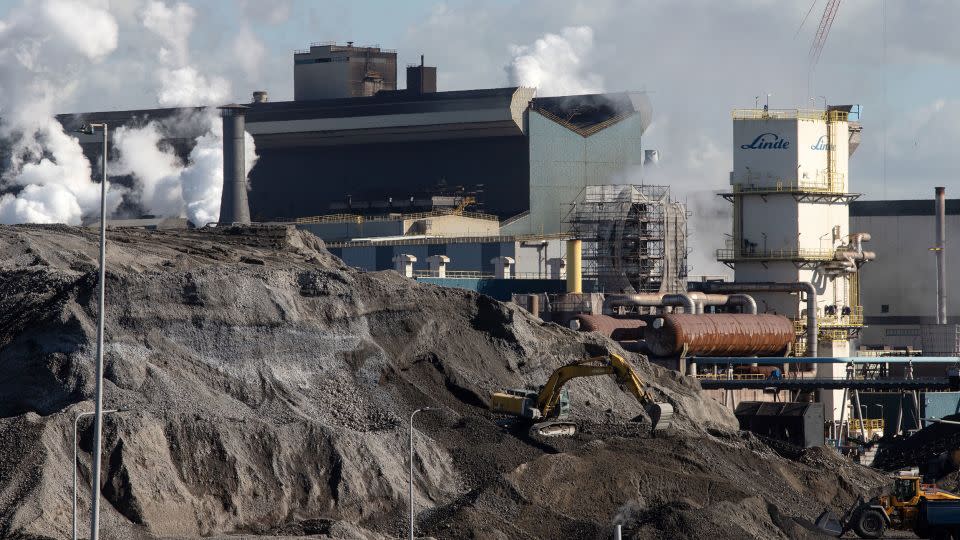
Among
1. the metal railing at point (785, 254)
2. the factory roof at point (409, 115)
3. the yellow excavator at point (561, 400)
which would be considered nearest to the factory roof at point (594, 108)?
the factory roof at point (409, 115)

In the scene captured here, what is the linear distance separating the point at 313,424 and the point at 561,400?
885 cm

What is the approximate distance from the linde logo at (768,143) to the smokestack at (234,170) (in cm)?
2934

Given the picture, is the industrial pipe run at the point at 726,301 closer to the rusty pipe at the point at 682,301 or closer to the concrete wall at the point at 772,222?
the rusty pipe at the point at 682,301

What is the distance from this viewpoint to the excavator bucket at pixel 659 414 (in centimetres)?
4816

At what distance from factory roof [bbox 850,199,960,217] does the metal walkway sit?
26251 mm

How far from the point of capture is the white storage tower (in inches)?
3292

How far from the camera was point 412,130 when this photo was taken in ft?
334

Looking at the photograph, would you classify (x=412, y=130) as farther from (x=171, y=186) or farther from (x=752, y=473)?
(x=752, y=473)

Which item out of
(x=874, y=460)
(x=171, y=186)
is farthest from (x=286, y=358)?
(x=171, y=186)

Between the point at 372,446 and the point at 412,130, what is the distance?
59.7m

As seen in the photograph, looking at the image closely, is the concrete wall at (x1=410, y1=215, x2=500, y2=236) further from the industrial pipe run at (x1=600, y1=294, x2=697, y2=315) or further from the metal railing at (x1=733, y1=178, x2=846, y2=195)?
the industrial pipe run at (x1=600, y1=294, x2=697, y2=315)

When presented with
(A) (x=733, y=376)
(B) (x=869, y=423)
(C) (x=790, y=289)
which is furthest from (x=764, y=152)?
(B) (x=869, y=423)

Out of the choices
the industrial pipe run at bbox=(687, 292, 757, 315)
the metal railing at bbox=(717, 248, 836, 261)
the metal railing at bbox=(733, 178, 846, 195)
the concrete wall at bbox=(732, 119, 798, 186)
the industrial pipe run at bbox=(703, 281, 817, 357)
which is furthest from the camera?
the concrete wall at bbox=(732, 119, 798, 186)

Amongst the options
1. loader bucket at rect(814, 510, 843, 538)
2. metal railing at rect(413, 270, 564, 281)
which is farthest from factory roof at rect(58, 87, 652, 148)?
loader bucket at rect(814, 510, 843, 538)
